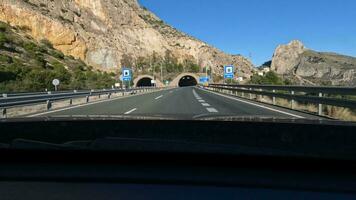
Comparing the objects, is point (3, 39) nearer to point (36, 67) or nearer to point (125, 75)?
point (36, 67)

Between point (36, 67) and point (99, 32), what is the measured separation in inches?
1928

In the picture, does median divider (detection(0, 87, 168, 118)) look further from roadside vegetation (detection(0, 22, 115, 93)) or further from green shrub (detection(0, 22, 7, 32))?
green shrub (detection(0, 22, 7, 32))

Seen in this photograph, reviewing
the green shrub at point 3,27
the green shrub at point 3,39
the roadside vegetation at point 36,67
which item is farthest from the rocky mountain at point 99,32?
the green shrub at point 3,39

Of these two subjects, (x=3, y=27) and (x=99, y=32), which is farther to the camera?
(x=99, y=32)

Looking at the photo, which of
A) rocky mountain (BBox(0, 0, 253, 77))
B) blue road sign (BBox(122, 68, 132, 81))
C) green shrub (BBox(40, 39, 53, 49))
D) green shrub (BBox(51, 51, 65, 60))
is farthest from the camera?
rocky mountain (BBox(0, 0, 253, 77))

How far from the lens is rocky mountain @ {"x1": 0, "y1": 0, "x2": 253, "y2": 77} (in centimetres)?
10494

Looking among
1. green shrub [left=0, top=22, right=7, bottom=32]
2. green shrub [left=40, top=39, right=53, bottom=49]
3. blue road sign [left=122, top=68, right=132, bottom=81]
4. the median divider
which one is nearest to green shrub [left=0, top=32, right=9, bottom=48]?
green shrub [left=0, top=22, right=7, bottom=32]

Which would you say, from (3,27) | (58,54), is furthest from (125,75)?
(3,27)

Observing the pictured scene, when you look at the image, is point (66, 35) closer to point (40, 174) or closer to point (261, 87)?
point (261, 87)

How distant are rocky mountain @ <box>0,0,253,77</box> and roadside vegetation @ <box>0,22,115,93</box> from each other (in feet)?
9.57

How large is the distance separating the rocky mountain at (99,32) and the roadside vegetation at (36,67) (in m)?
2.92

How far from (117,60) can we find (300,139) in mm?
124199

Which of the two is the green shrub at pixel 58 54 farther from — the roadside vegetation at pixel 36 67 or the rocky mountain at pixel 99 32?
the rocky mountain at pixel 99 32

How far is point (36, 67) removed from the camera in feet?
263
